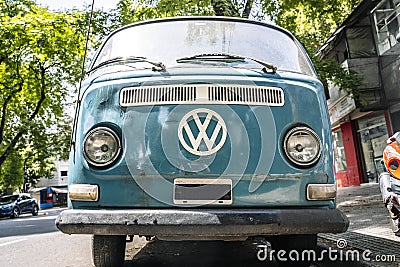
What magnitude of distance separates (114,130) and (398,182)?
8.79ft

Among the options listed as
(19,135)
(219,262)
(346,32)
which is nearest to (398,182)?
(219,262)

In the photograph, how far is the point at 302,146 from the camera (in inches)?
111

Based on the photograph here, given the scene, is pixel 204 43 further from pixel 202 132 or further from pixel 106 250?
pixel 106 250

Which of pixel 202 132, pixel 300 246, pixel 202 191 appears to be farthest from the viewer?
pixel 300 246

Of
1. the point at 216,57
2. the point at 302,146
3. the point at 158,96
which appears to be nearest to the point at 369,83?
the point at 216,57

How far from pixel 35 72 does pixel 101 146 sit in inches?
726

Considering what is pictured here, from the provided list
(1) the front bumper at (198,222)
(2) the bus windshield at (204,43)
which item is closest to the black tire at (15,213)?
(2) the bus windshield at (204,43)

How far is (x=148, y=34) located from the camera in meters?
3.67

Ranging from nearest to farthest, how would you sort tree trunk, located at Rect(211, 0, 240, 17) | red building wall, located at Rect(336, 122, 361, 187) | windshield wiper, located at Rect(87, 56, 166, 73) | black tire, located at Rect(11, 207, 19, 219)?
windshield wiper, located at Rect(87, 56, 166, 73), tree trunk, located at Rect(211, 0, 240, 17), red building wall, located at Rect(336, 122, 361, 187), black tire, located at Rect(11, 207, 19, 219)

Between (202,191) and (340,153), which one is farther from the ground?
(340,153)

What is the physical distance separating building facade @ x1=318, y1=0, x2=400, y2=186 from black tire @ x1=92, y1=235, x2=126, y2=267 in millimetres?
11230

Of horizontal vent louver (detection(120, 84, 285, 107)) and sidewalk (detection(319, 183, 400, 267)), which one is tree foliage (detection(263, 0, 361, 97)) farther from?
horizontal vent louver (detection(120, 84, 285, 107))

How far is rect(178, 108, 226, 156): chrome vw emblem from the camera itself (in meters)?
2.72

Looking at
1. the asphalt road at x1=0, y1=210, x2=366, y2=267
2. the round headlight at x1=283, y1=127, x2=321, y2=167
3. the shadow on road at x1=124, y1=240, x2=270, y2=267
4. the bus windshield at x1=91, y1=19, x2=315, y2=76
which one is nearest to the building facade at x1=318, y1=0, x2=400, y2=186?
the shadow on road at x1=124, y1=240, x2=270, y2=267
